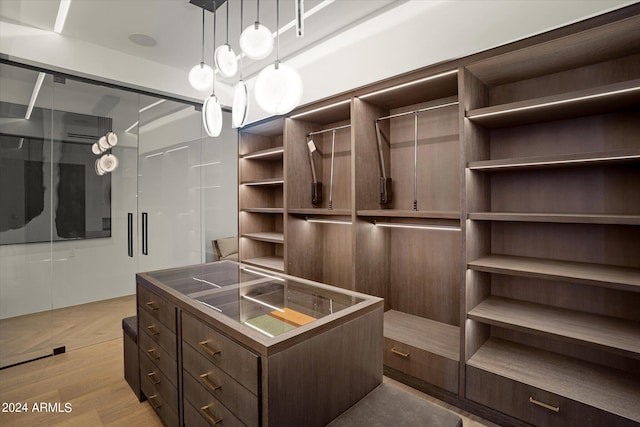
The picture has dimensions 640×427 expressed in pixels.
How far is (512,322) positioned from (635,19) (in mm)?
1690

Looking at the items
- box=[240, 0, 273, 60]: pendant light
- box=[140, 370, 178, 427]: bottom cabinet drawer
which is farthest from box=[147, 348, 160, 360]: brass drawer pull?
box=[240, 0, 273, 60]: pendant light

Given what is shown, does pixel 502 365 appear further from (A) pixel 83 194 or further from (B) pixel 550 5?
(A) pixel 83 194

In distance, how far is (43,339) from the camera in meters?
2.99

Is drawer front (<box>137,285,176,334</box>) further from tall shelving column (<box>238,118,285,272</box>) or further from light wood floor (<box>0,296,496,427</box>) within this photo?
tall shelving column (<box>238,118,285,272</box>)

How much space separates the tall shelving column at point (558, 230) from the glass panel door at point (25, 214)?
11.9ft

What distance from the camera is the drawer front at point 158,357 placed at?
172cm

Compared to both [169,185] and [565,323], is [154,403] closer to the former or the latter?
[169,185]

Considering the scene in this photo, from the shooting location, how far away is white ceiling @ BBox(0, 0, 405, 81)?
8.21 ft

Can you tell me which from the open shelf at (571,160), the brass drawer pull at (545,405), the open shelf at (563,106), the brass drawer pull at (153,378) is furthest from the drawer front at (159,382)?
the open shelf at (563,106)

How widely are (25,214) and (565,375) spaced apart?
14.2ft

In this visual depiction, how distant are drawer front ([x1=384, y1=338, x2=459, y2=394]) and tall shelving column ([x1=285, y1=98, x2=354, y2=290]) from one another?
0.93 m

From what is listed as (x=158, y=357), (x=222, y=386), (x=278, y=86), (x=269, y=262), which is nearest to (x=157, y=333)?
(x=158, y=357)

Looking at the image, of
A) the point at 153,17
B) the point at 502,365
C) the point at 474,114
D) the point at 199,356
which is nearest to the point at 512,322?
the point at 502,365

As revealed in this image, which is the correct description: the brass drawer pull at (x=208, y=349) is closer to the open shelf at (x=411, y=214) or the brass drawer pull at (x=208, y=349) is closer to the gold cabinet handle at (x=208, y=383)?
the gold cabinet handle at (x=208, y=383)
